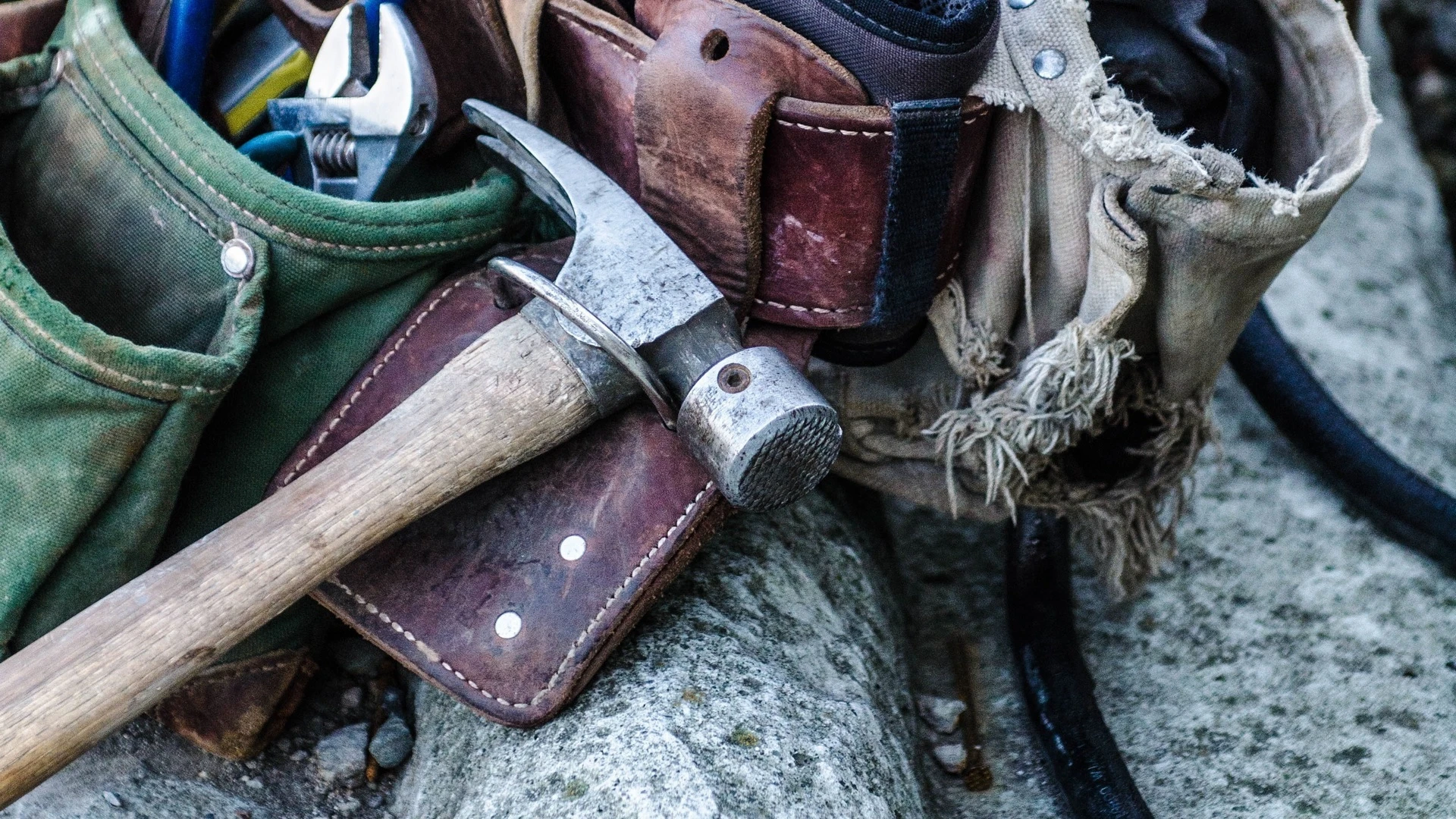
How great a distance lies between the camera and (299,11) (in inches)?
44.6

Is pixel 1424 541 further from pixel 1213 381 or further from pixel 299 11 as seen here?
pixel 299 11

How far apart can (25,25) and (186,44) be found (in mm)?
173

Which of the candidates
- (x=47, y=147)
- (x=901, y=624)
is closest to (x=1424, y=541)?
(x=901, y=624)

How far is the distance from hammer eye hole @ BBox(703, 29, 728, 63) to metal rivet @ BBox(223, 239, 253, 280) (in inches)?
16.1

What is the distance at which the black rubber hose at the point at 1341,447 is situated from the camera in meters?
1.41

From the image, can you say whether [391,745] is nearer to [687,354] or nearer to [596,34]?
[687,354]

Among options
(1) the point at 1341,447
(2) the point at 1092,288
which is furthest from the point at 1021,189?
(1) the point at 1341,447

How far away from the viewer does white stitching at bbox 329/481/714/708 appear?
0.92 metres

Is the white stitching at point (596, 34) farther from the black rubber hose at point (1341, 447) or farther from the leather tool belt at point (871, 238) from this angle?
the black rubber hose at point (1341, 447)

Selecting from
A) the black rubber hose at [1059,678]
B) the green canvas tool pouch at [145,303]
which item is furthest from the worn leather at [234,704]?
the black rubber hose at [1059,678]

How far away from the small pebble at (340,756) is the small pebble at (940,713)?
56cm

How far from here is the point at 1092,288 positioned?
3.28 ft

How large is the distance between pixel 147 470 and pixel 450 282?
303 millimetres

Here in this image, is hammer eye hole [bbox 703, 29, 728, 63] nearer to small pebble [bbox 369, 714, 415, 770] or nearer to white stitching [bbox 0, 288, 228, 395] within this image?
white stitching [bbox 0, 288, 228, 395]
